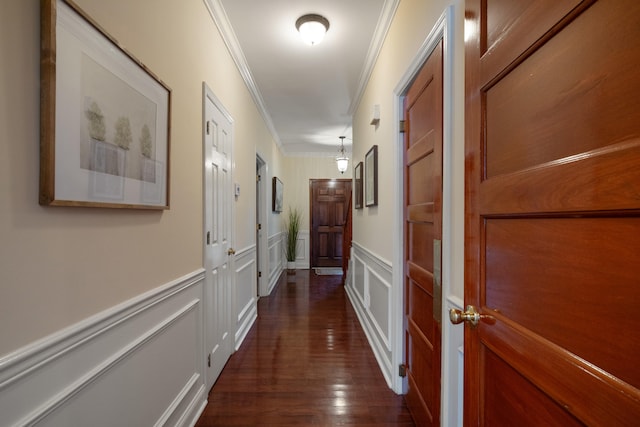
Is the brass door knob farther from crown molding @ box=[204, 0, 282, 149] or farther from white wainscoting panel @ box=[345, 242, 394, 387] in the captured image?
crown molding @ box=[204, 0, 282, 149]

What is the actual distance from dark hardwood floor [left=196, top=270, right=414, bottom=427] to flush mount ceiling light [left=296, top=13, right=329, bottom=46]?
248 cm

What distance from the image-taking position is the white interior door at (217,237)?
6.23ft

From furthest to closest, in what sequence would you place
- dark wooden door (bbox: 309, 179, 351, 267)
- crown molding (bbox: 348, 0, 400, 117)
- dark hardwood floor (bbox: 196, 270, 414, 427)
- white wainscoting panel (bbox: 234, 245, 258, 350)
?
1. dark wooden door (bbox: 309, 179, 351, 267)
2. white wainscoting panel (bbox: 234, 245, 258, 350)
3. crown molding (bbox: 348, 0, 400, 117)
4. dark hardwood floor (bbox: 196, 270, 414, 427)

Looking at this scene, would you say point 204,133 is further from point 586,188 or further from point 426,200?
point 586,188

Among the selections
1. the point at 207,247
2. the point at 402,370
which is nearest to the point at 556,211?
the point at 402,370

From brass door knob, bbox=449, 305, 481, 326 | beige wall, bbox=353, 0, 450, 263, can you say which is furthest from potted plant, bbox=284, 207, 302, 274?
brass door knob, bbox=449, 305, 481, 326

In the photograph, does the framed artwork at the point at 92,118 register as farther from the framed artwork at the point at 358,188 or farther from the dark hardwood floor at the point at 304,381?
the framed artwork at the point at 358,188

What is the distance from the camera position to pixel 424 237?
1.54 meters

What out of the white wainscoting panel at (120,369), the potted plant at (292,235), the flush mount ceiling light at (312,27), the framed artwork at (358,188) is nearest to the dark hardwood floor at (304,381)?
the white wainscoting panel at (120,369)

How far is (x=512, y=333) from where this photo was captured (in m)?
0.69

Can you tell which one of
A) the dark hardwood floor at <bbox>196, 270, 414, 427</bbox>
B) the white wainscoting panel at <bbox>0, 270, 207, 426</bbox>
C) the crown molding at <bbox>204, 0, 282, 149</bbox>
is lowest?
the dark hardwood floor at <bbox>196, 270, 414, 427</bbox>

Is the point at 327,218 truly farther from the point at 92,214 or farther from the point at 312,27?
the point at 92,214

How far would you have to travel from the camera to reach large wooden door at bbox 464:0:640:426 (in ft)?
→ 1.47

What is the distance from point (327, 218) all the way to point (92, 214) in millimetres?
5581
